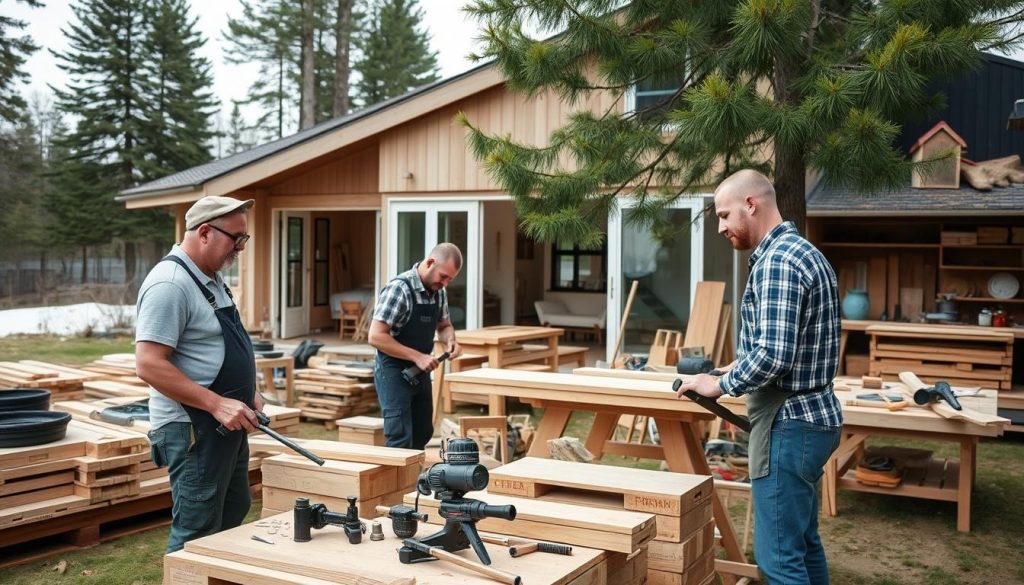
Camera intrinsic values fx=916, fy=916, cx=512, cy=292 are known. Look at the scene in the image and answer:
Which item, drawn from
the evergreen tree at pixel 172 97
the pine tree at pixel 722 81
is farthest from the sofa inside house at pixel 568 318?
the evergreen tree at pixel 172 97

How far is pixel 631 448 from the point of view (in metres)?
5.70

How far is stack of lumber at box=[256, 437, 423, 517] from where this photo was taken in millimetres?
4652

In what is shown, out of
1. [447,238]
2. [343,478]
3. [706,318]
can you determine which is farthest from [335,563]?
[447,238]

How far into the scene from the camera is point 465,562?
9.49 feet

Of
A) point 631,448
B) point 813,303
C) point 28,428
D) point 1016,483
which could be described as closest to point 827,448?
point 813,303

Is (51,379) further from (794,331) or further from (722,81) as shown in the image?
(794,331)

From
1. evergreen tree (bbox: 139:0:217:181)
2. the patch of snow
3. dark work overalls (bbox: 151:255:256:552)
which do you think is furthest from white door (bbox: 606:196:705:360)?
evergreen tree (bbox: 139:0:217:181)

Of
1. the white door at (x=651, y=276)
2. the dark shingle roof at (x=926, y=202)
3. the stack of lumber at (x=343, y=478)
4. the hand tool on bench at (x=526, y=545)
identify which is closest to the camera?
the hand tool on bench at (x=526, y=545)

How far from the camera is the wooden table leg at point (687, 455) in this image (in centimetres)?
506

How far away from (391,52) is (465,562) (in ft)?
103

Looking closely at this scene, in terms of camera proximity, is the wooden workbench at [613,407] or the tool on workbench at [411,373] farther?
the tool on workbench at [411,373]

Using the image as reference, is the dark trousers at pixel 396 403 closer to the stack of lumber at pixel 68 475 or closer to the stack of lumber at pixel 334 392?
the stack of lumber at pixel 68 475

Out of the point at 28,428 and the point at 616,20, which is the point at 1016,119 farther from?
the point at 28,428

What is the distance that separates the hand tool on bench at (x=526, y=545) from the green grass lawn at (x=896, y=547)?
2742mm
